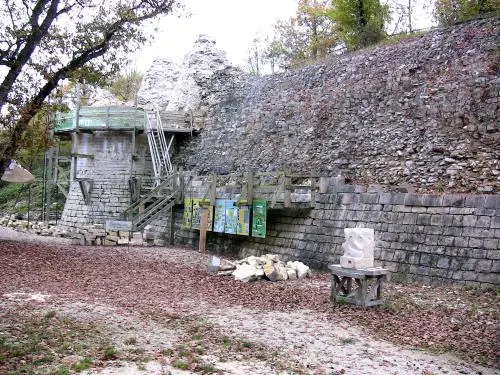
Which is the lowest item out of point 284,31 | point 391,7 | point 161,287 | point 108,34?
point 161,287

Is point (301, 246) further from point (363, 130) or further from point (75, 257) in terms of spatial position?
point (75, 257)

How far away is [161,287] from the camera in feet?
31.9

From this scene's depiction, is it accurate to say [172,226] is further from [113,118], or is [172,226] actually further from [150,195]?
[113,118]

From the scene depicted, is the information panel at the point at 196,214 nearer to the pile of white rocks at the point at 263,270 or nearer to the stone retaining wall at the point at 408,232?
the stone retaining wall at the point at 408,232

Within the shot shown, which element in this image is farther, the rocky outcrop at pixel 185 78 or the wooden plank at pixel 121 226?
the rocky outcrop at pixel 185 78

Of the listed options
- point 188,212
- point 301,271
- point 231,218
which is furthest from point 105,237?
point 301,271

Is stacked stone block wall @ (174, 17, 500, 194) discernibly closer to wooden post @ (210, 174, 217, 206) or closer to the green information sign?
the green information sign

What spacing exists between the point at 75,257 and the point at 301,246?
6009 mm

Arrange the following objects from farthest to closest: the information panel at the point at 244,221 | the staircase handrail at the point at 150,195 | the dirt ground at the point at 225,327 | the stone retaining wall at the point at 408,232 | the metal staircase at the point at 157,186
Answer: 1. the staircase handrail at the point at 150,195
2. the metal staircase at the point at 157,186
3. the information panel at the point at 244,221
4. the stone retaining wall at the point at 408,232
5. the dirt ground at the point at 225,327

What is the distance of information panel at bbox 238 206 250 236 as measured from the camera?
1480cm

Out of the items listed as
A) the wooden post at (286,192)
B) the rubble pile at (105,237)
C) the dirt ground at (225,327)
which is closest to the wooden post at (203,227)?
the rubble pile at (105,237)

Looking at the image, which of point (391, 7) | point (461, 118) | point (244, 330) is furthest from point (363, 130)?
point (391, 7)

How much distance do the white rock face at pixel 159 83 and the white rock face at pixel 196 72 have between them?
0.76 metres

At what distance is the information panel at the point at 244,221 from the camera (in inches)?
583
